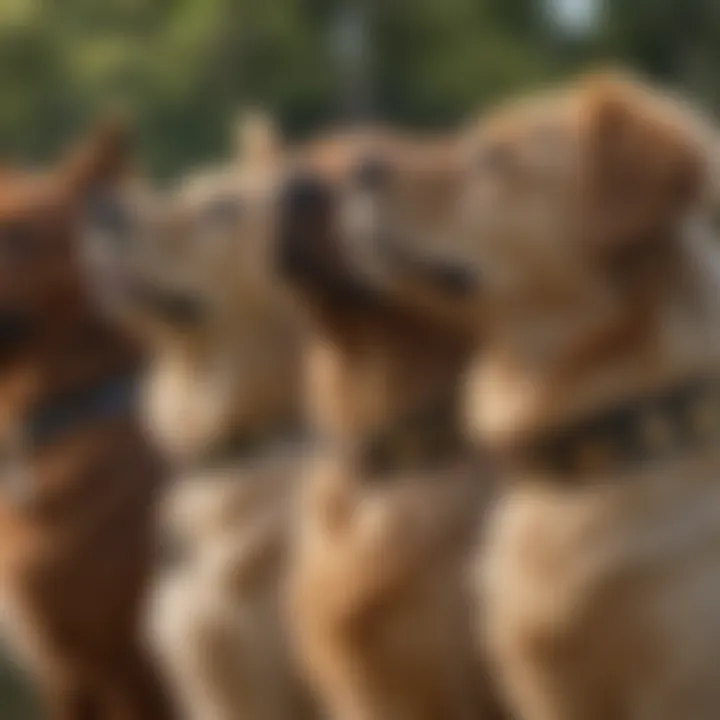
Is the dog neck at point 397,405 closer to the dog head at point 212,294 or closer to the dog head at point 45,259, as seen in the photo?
the dog head at point 212,294

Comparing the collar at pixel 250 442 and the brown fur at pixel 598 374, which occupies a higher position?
the collar at pixel 250 442

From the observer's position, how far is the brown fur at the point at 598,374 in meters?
1.84

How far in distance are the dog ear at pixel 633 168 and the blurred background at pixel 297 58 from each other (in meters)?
1.54

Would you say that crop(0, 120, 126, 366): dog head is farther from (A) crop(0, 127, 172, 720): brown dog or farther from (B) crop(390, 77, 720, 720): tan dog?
(B) crop(390, 77, 720, 720): tan dog

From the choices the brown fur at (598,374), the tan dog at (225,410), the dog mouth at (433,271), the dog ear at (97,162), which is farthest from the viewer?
the dog ear at (97,162)

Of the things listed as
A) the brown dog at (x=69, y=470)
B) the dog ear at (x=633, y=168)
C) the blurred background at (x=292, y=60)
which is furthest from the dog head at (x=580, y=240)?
the blurred background at (x=292, y=60)

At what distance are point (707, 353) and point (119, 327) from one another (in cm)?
119

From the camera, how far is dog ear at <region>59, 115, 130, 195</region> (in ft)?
9.25

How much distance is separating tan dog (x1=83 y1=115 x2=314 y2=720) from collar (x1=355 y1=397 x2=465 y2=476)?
0.81 ft

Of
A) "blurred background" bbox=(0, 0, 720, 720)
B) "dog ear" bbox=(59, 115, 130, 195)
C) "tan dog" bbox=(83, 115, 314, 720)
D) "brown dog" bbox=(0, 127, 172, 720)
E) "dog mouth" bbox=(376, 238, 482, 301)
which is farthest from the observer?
"blurred background" bbox=(0, 0, 720, 720)

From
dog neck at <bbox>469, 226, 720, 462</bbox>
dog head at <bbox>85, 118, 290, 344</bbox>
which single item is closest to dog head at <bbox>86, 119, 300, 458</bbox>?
dog head at <bbox>85, 118, 290, 344</bbox>

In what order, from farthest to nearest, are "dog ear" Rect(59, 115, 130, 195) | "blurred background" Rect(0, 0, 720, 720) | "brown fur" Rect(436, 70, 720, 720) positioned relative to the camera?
"blurred background" Rect(0, 0, 720, 720) < "dog ear" Rect(59, 115, 130, 195) < "brown fur" Rect(436, 70, 720, 720)

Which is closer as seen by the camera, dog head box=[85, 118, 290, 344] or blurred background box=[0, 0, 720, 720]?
dog head box=[85, 118, 290, 344]

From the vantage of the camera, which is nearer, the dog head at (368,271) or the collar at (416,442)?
the dog head at (368,271)
